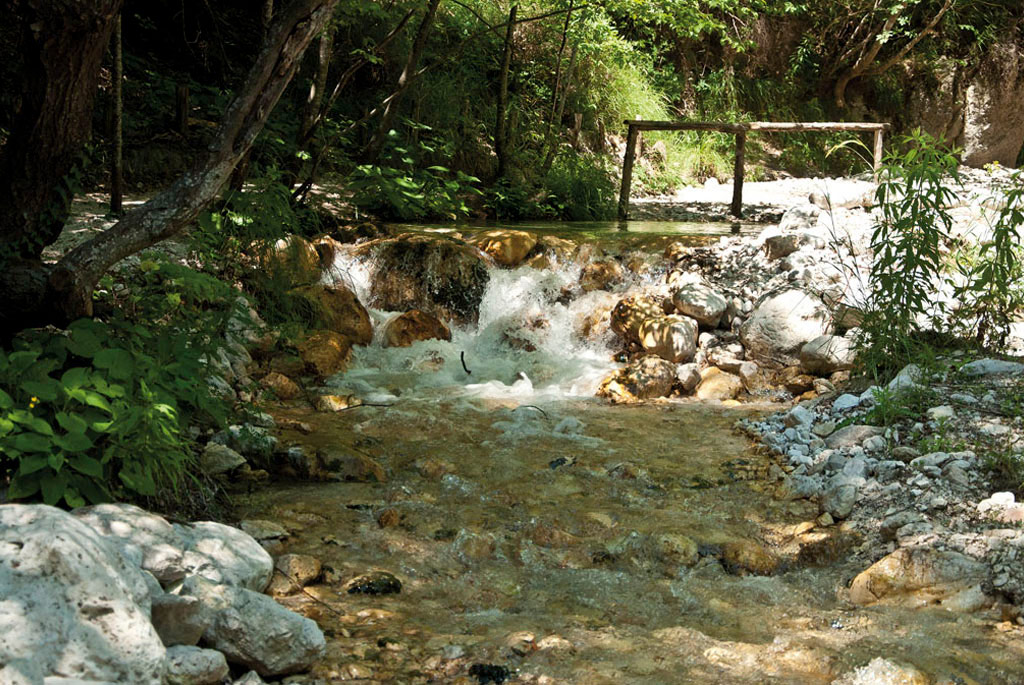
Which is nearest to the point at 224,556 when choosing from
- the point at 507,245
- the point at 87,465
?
the point at 87,465

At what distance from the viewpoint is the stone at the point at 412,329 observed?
292 inches

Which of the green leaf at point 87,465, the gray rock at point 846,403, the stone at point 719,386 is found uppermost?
the green leaf at point 87,465

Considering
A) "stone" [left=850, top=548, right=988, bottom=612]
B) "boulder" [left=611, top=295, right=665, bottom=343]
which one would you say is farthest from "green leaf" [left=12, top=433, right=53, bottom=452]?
"boulder" [left=611, top=295, right=665, bottom=343]

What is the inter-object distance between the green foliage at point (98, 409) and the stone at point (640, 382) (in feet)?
11.3

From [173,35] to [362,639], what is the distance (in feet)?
36.1

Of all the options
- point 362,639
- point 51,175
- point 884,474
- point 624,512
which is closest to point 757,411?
point 884,474

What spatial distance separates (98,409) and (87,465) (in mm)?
238

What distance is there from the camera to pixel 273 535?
3.62 metres

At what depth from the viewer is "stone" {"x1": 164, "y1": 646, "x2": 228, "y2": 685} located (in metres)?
2.32

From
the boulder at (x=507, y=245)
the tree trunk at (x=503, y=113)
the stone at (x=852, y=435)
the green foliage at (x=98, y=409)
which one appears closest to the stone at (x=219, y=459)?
the green foliage at (x=98, y=409)

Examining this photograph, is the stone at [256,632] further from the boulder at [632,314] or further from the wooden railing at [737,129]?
the wooden railing at [737,129]

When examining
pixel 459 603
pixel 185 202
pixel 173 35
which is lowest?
pixel 459 603

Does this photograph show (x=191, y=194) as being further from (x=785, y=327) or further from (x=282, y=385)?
(x=785, y=327)

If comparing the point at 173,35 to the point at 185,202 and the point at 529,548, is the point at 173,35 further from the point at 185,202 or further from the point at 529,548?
the point at 529,548
